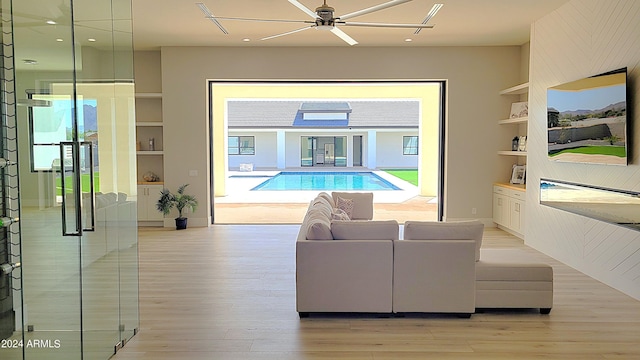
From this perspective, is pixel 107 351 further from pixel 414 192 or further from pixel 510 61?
pixel 414 192

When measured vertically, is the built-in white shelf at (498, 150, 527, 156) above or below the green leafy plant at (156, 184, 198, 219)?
above

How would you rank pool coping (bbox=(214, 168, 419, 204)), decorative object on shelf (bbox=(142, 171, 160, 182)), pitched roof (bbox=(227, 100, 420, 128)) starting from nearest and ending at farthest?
decorative object on shelf (bbox=(142, 171, 160, 182))
pool coping (bbox=(214, 168, 419, 204))
pitched roof (bbox=(227, 100, 420, 128))

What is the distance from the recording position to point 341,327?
4176mm

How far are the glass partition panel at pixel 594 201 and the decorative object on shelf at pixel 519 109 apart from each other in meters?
1.84

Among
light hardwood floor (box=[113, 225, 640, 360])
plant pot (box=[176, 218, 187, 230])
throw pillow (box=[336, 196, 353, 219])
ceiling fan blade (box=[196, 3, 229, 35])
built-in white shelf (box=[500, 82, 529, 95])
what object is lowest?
light hardwood floor (box=[113, 225, 640, 360])

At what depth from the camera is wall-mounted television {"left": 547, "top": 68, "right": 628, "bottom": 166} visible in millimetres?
5090

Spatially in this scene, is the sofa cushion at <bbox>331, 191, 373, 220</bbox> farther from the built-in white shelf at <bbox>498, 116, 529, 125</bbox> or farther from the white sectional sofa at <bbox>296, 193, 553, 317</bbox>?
the white sectional sofa at <bbox>296, 193, 553, 317</bbox>

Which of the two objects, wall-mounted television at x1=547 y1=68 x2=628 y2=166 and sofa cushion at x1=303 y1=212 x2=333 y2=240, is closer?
sofa cushion at x1=303 y1=212 x2=333 y2=240

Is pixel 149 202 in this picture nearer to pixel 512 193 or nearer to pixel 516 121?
pixel 512 193

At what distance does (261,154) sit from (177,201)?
16724mm

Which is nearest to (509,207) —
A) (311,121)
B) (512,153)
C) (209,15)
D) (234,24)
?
(512,153)

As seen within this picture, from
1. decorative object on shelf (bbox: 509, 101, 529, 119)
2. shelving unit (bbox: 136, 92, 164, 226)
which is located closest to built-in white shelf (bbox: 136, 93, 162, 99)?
shelving unit (bbox: 136, 92, 164, 226)

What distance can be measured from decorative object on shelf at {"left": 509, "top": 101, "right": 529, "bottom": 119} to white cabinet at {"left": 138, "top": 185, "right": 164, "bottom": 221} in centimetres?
648

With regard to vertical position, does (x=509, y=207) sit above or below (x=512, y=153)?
below
